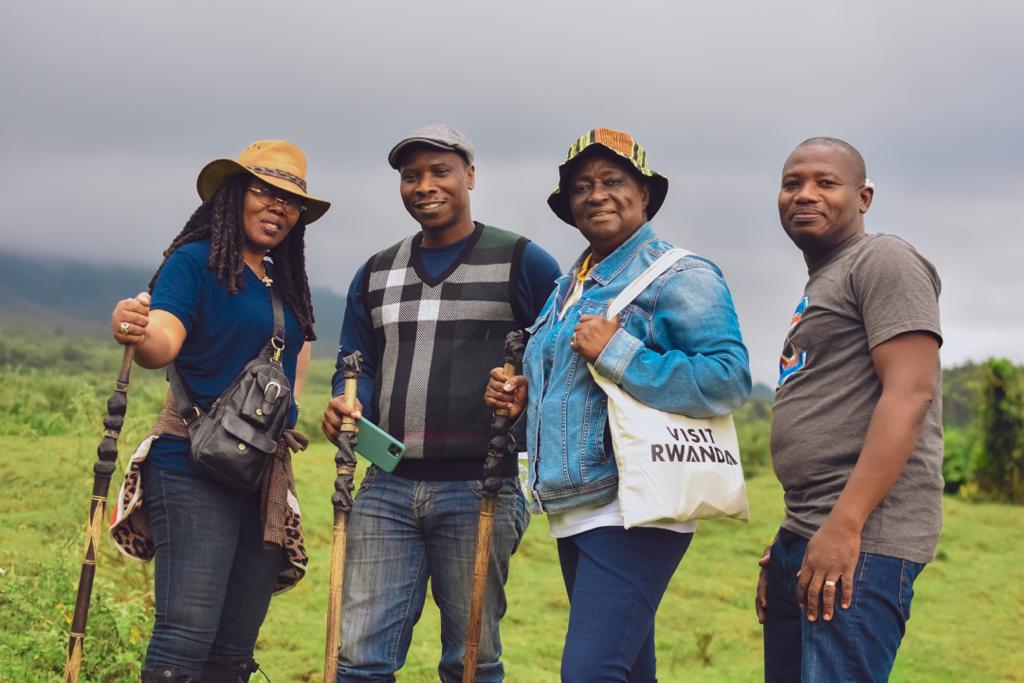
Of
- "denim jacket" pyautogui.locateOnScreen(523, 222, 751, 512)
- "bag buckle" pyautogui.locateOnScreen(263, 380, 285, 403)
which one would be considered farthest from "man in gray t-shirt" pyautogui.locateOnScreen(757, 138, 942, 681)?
"bag buckle" pyautogui.locateOnScreen(263, 380, 285, 403)

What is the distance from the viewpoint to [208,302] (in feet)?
12.2

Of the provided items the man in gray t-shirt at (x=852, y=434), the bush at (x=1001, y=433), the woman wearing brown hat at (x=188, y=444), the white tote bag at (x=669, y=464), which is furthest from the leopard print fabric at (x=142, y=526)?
the bush at (x=1001, y=433)

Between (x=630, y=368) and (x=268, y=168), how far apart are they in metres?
1.68

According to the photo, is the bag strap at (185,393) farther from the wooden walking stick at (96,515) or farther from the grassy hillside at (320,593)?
the grassy hillside at (320,593)

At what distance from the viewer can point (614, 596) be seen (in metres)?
3.07

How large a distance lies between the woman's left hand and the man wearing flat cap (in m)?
0.72

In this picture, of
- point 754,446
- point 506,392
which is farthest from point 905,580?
point 754,446

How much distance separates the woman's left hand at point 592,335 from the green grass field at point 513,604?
3191 millimetres

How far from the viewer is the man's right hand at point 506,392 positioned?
3543 millimetres

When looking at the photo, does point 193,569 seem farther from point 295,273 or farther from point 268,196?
point 268,196

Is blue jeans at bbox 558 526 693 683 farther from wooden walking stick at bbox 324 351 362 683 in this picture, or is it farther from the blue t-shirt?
the blue t-shirt

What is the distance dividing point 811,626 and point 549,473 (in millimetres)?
879

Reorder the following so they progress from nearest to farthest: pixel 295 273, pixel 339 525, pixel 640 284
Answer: pixel 640 284, pixel 339 525, pixel 295 273

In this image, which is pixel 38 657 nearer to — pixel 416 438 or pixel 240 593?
pixel 240 593
